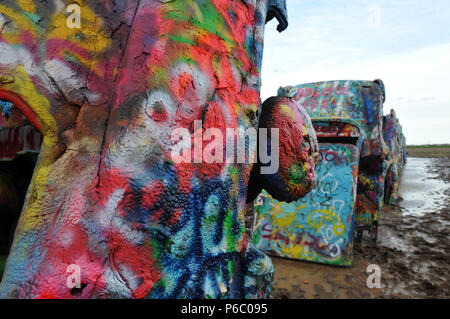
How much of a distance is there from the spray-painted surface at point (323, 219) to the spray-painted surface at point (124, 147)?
2977mm

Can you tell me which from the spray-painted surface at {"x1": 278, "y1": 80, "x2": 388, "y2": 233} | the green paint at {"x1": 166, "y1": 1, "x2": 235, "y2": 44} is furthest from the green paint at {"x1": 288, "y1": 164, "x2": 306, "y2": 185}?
the spray-painted surface at {"x1": 278, "y1": 80, "x2": 388, "y2": 233}

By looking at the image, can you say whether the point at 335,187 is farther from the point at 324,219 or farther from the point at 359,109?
the point at 359,109

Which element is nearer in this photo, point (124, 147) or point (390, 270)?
point (124, 147)

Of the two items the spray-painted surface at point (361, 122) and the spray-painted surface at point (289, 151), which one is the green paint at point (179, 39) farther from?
the spray-painted surface at point (361, 122)

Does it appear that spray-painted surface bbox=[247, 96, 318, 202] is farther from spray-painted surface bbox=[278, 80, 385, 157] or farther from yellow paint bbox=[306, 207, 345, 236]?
spray-painted surface bbox=[278, 80, 385, 157]

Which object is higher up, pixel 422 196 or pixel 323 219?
pixel 323 219

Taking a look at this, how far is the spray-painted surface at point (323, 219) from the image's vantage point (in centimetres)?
371

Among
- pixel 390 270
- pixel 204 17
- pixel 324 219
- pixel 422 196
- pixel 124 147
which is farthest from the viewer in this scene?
pixel 422 196

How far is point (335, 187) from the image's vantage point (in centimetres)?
385

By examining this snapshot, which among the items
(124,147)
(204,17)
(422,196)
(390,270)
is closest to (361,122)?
(390,270)

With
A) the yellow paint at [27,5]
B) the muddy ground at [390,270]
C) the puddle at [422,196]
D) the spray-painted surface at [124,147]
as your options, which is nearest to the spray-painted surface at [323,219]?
the muddy ground at [390,270]
